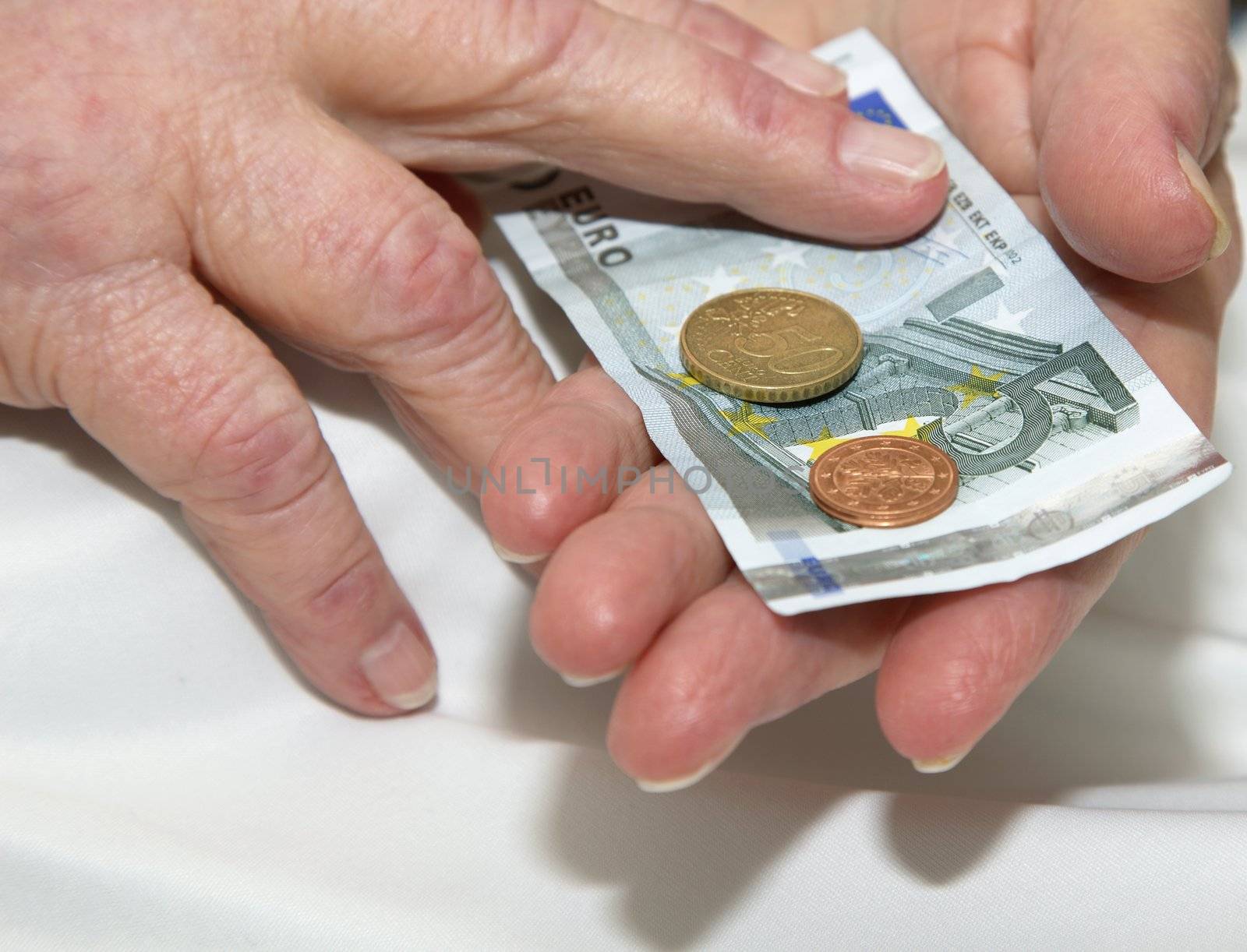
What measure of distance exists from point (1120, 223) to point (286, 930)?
106 centimetres

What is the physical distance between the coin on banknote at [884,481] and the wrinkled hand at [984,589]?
85 mm

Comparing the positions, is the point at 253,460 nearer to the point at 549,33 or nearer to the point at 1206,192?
the point at 549,33

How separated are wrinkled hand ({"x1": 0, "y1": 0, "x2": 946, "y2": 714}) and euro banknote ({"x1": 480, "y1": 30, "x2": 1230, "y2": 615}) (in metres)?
0.11

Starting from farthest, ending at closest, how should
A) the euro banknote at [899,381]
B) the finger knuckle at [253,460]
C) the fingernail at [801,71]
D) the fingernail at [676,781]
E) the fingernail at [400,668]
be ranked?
the fingernail at [801,71] < the fingernail at [400,668] < the finger knuckle at [253,460] < the euro banknote at [899,381] < the fingernail at [676,781]

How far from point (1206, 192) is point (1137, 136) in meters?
0.09

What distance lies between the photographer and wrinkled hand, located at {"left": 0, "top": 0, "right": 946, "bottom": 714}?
1.20 m

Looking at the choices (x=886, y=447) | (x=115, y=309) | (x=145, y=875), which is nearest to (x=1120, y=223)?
(x=886, y=447)

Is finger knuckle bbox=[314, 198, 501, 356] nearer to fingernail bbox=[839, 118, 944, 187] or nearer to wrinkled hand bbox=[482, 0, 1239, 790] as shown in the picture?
wrinkled hand bbox=[482, 0, 1239, 790]

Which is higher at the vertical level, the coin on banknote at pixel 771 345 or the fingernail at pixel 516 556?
the fingernail at pixel 516 556

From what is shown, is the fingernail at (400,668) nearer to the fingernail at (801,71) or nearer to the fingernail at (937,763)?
the fingernail at (937,763)

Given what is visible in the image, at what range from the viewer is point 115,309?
47.1 inches

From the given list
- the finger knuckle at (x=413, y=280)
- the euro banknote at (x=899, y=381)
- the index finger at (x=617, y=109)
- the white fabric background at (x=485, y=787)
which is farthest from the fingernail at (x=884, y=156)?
the white fabric background at (x=485, y=787)

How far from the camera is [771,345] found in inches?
51.3

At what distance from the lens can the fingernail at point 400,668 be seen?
130cm
